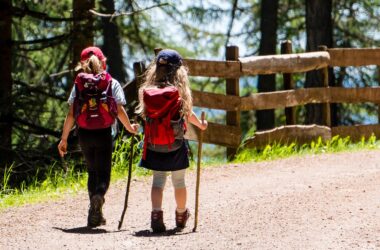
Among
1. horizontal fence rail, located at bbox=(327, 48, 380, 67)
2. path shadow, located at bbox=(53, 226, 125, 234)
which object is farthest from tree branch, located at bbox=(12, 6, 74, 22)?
path shadow, located at bbox=(53, 226, 125, 234)

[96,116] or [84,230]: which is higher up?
[96,116]

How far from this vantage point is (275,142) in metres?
12.8

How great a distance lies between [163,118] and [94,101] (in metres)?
0.66

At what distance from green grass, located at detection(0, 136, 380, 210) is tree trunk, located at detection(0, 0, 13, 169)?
1472mm

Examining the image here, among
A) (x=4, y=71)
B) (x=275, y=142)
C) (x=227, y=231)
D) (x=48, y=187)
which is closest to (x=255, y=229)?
(x=227, y=231)

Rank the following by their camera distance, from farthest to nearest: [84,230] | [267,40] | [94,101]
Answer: [267,40] → [84,230] → [94,101]

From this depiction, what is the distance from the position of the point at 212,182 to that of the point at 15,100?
176 inches

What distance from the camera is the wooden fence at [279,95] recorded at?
40.0 feet

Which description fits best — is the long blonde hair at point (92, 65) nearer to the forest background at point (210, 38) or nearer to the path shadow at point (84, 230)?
the path shadow at point (84, 230)

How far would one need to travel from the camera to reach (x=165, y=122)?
763 cm

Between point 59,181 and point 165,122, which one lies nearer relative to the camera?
point 165,122

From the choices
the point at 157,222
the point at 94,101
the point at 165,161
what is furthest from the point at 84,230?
the point at 94,101

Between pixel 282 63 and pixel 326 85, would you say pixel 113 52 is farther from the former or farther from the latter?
pixel 282 63

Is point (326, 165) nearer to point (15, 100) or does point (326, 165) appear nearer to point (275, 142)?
point (275, 142)
